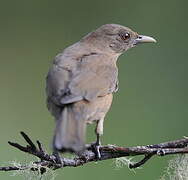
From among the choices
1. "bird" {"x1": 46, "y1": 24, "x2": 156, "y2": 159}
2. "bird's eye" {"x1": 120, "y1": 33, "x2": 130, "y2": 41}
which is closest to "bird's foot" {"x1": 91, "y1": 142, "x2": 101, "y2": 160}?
"bird" {"x1": 46, "y1": 24, "x2": 156, "y2": 159}

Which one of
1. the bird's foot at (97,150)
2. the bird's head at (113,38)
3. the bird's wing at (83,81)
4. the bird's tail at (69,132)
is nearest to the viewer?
the bird's tail at (69,132)

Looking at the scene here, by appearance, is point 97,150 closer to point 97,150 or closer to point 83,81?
point 97,150

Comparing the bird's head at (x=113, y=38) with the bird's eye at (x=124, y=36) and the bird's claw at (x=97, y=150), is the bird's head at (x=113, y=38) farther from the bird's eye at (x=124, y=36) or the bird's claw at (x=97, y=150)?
the bird's claw at (x=97, y=150)

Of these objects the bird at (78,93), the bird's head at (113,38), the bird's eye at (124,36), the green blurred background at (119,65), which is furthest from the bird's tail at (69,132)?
the green blurred background at (119,65)

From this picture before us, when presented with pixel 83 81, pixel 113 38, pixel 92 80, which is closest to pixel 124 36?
pixel 113 38

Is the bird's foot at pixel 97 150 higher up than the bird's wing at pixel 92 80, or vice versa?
the bird's wing at pixel 92 80

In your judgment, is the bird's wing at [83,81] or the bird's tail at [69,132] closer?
the bird's tail at [69,132]
